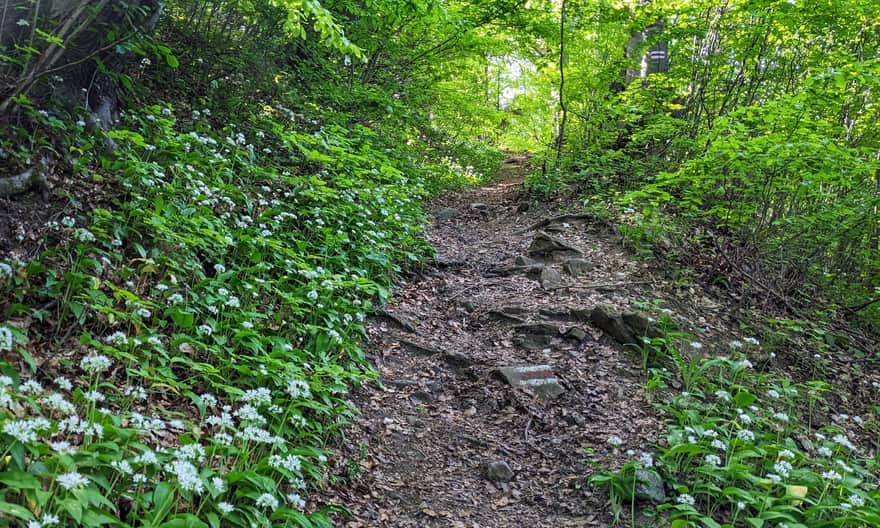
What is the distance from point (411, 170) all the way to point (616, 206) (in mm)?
4188

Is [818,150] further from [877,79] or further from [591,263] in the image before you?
[591,263]

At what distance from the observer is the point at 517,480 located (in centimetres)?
394

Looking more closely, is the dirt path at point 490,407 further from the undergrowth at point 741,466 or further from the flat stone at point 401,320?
the undergrowth at point 741,466

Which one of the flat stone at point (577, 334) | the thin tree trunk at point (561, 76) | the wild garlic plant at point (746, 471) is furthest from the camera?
the thin tree trunk at point (561, 76)

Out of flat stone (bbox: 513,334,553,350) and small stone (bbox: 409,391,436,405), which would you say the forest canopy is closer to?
small stone (bbox: 409,391,436,405)

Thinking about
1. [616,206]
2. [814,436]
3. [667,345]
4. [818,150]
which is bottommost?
[814,436]

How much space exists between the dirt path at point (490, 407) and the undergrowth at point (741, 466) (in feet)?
0.88

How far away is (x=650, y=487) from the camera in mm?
3547

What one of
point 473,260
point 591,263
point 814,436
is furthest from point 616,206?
point 814,436

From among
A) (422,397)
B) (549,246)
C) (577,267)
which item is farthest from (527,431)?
(549,246)

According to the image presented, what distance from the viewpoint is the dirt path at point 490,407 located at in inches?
144

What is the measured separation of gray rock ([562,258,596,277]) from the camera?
7.23 meters

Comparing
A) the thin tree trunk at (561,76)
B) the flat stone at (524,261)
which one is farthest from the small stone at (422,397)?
the thin tree trunk at (561,76)

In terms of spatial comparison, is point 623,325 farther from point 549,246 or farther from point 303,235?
point 303,235
